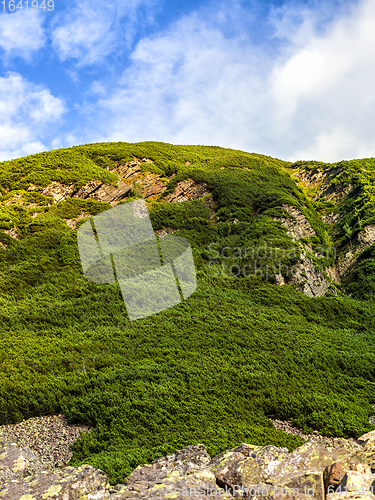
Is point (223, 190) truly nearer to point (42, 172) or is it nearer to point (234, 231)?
point (234, 231)

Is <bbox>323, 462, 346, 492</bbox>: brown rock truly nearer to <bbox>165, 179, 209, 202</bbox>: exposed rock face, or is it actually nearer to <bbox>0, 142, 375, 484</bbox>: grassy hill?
<bbox>0, 142, 375, 484</bbox>: grassy hill

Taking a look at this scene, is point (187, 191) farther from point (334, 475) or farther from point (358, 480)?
point (358, 480)

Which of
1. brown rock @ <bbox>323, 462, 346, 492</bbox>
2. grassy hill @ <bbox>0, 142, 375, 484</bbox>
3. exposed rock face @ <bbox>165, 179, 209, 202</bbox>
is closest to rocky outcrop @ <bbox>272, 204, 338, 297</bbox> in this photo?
grassy hill @ <bbox>0, 142, 375, 484</bbox>

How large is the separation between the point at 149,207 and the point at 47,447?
2290 centimetres

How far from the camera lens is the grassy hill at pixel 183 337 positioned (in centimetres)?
817

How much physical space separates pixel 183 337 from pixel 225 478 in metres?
7.97

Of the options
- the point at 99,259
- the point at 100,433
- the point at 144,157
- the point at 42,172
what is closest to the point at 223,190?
the point at 144,157

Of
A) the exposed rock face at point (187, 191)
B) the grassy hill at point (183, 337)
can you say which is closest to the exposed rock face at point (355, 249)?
the grassy hill at point (183, 337)

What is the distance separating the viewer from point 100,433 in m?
7.75

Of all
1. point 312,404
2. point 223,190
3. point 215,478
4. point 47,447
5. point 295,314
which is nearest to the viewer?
point 215,478

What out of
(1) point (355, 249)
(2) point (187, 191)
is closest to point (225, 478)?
(1) point (355, 249)

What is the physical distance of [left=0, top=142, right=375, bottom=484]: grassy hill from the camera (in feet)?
26.8

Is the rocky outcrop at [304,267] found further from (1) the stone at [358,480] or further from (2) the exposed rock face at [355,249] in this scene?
(1) the stone at [358,480]

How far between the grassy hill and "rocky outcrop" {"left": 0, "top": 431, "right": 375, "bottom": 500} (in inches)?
29.6
